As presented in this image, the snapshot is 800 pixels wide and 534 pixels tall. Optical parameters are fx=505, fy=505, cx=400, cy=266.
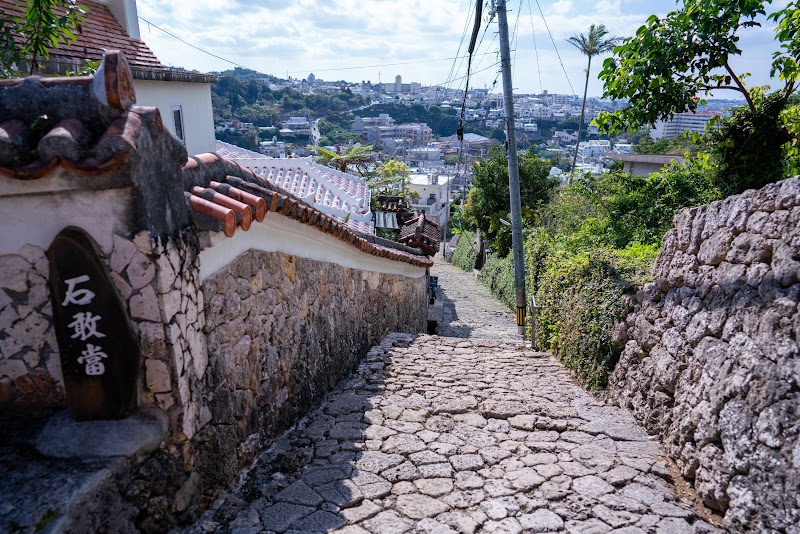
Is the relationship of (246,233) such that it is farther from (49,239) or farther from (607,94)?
(607,94)

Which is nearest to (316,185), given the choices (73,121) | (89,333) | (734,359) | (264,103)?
(73,121)

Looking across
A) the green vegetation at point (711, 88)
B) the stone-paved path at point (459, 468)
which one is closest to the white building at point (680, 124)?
the green vegetation at point (711, 88)

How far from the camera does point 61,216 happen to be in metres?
2.73

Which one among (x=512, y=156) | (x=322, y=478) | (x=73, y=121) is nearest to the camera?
(x=73, y=121)

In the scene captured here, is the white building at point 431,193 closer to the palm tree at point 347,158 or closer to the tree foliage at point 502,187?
the palm tree at point 347,158

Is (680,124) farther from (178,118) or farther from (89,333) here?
(89,333)

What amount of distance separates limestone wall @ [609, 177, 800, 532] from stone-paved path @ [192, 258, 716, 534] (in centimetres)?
34

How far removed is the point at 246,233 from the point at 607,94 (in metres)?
5.68

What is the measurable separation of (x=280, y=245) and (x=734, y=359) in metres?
3.85

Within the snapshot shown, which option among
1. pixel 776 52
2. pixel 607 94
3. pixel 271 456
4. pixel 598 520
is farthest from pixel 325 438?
pixel 776 52

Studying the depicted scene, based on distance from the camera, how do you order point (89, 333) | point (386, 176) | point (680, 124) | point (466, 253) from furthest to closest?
point (680, 124)
point (386, 176)
point (466, 253)
point (89, 333)

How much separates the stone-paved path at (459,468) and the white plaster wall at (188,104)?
22.2 ft

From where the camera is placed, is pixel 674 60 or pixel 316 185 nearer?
pixel 674 60

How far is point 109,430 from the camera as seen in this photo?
9.41 feet
